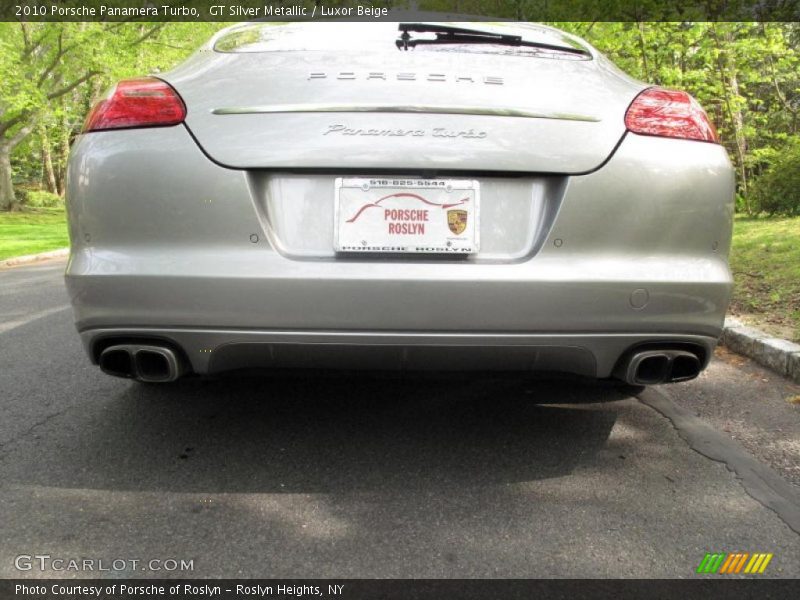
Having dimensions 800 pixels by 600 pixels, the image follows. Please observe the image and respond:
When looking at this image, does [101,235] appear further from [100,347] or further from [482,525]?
[482,525]

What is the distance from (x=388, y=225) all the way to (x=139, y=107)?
0.90 metres

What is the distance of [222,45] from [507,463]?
189 centimetres

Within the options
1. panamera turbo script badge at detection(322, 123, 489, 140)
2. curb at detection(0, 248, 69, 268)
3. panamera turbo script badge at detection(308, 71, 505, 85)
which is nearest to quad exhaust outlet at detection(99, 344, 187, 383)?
panamera turbo script badge at detection(322, 123, 489, 140)

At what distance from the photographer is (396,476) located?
2.42 meters

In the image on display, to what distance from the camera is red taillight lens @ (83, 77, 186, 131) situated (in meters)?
2.20

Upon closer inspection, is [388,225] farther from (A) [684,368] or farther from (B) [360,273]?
(A) [684,368]

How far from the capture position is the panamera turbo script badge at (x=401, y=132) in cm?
212

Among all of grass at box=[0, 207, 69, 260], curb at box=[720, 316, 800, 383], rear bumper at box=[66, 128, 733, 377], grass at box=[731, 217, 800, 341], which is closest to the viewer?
rear bumper at box=[66, 128, 733, 377]

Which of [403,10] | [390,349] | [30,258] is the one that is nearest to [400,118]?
[390,349]

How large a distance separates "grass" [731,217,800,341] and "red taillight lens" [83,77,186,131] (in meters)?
3.70

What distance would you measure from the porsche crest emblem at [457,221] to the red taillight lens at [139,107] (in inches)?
35.3

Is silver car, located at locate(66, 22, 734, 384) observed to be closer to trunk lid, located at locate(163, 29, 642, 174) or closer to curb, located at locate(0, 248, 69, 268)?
trunk lid, located at locate(163, 29, 642, 174)

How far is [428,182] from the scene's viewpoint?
7.02ft

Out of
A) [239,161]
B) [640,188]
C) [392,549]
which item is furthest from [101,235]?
[640,188]
